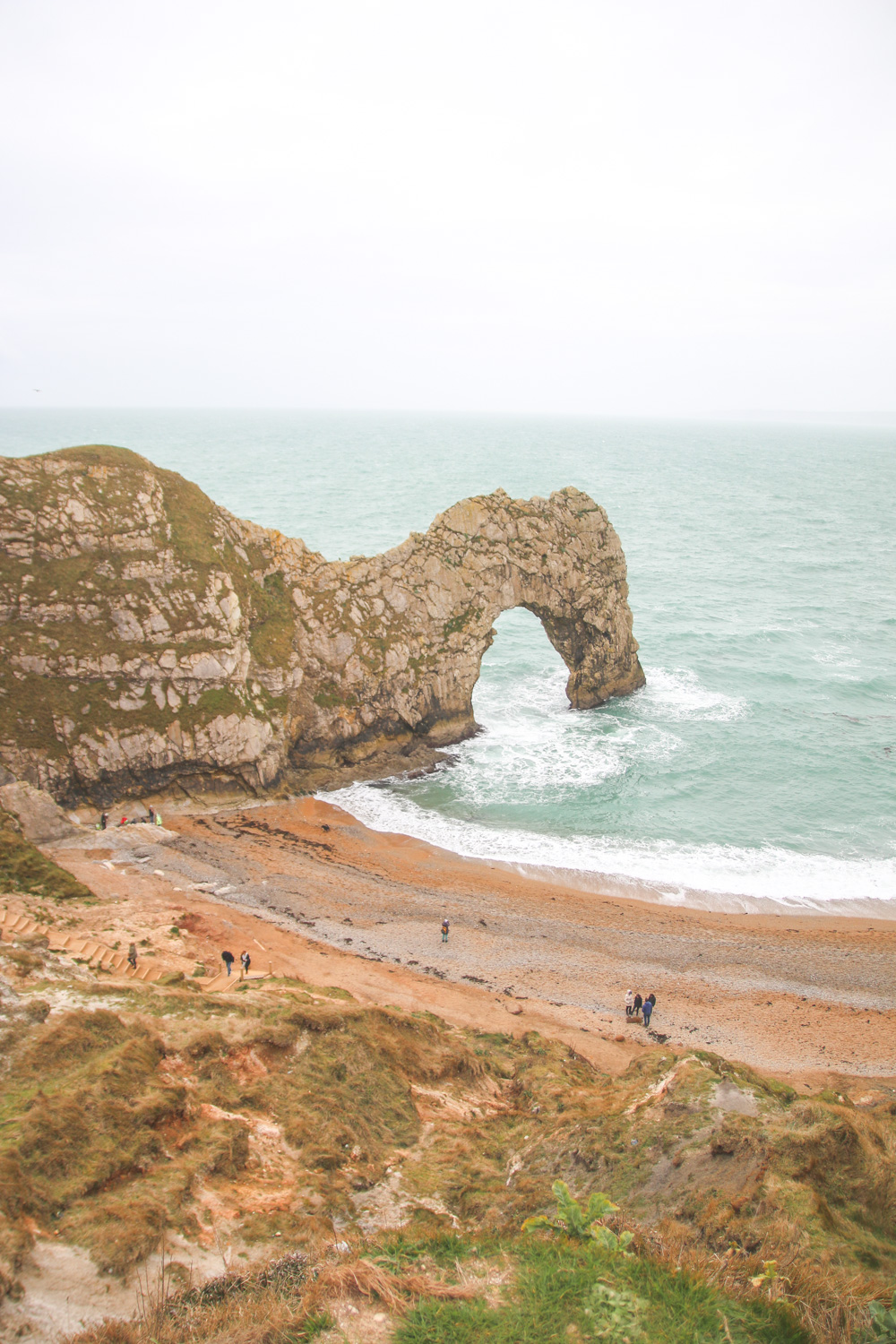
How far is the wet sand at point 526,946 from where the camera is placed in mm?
22391

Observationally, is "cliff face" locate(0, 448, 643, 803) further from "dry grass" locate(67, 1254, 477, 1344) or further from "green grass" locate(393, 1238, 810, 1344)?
"green grass" locate(393, 1238, 810, 1344)

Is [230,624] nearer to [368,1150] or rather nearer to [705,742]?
[368,1150]

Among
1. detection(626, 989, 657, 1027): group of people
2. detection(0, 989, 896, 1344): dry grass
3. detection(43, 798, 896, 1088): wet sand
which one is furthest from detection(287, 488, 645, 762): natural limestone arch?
detection(0, 989, 896, 1344): dry grass

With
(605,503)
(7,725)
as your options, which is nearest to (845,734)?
(7,725)

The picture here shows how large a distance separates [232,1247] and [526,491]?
403ft

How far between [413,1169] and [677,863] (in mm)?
22581

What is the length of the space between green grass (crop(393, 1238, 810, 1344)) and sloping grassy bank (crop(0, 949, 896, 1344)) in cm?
2

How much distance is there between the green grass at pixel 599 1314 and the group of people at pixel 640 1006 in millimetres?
14380

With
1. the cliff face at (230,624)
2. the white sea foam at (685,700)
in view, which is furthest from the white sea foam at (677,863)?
the white sea foam at (685,700)

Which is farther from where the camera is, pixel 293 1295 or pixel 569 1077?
pixel 569 1077

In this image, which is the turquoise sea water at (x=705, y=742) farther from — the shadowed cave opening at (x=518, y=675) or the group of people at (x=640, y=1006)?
the group of people at (x=640, y=1006)

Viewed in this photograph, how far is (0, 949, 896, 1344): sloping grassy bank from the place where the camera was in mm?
8391

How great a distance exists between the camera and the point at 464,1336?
26.0 feet

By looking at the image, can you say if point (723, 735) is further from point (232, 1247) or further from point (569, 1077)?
point (232, 1247)
